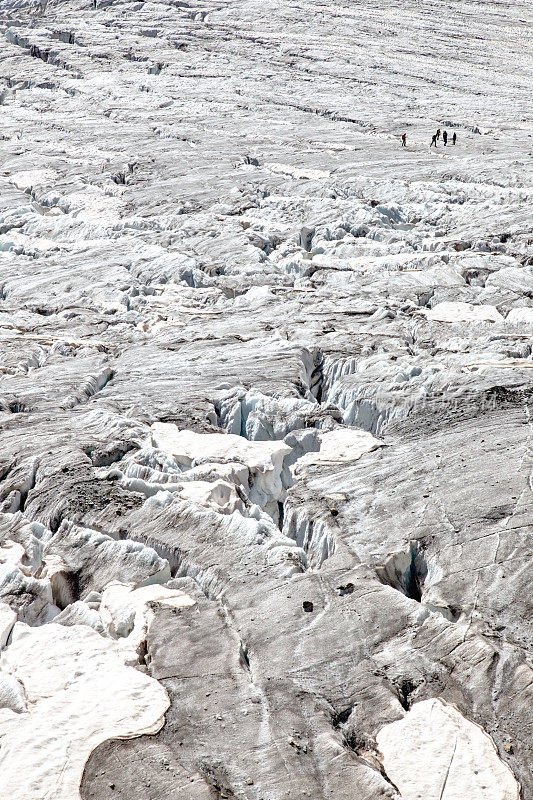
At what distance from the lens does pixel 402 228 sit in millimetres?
27516

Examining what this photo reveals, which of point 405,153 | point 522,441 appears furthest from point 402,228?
point 522,441

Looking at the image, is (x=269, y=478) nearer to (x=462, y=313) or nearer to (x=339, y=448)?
(x=339, y=448)

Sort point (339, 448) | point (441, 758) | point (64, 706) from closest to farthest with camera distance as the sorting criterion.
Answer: point (441, 758), point (64, 706), point (339, 448)

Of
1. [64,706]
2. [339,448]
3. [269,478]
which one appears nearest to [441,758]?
[64,706]

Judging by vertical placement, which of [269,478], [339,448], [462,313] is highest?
[462,313]

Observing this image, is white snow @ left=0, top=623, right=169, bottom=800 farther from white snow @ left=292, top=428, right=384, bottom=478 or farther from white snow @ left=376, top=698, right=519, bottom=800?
white snow @ left=292, top=428, right=384, bottom=478

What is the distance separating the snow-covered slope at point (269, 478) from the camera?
307 inches

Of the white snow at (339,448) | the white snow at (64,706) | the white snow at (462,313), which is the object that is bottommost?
the white snow at (339,448)

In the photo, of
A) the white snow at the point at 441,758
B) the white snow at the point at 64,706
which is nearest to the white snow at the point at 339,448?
the white snow at the point at 64,706

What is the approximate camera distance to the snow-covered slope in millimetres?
7805

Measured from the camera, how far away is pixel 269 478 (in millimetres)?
13320

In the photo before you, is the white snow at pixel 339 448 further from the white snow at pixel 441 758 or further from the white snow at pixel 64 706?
the white snow at pixel 441 758

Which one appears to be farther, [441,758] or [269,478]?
[269,478]

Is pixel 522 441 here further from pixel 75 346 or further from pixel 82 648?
pixel 75 346
